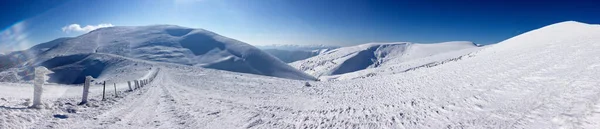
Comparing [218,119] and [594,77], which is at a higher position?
[594,77]

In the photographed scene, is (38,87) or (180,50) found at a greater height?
(180,50)

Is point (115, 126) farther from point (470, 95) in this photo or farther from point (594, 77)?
point (594, 77)

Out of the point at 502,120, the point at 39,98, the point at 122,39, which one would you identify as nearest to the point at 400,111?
the point at 502,120

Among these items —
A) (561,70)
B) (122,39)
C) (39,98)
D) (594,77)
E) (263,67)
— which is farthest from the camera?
(122,39)

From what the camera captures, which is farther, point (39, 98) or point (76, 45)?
point (76, 45)

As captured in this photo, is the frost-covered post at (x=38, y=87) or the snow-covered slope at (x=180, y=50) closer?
the frost-covered post at (x=38, y=87)

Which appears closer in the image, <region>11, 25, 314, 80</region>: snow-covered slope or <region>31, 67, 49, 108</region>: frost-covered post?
<region>31, 67, 49, 108</region>: frost-covered post

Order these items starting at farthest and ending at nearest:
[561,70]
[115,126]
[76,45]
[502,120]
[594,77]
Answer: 1. [76,45]
2. [561,70]
3. [594,77]
4. [115,126]
5. [502,120]

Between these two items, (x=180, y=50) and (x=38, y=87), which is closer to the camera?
(x=38, y=87)

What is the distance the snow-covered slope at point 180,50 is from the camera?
7844 cm

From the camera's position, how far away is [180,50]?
103 metres

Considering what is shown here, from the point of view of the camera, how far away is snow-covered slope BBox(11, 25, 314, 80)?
7844cm

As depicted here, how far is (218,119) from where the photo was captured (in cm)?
950

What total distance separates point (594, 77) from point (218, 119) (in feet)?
49.4
